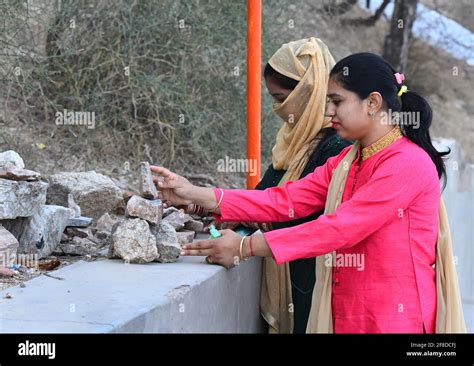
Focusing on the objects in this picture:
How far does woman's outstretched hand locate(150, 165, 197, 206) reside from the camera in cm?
306

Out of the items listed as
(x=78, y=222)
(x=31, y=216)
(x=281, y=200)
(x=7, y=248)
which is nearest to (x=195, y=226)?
(x=78, y=222)

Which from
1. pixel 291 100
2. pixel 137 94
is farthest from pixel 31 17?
pixel 291 100

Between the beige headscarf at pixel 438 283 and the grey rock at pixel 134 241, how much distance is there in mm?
664

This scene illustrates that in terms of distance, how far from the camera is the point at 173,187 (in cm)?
307

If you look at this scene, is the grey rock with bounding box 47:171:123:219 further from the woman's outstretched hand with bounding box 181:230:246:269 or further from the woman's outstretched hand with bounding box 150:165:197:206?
the woman's outstretched hand with bounding box 181:230:246:269

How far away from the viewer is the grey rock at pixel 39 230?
335 centimetres

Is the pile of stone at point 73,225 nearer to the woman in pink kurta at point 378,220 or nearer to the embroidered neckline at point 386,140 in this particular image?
the woman in pink kurta at point 378,220

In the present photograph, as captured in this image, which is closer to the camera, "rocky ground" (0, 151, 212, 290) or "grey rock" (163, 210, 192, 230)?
"rocky ground" (0, 151, 212, 290)

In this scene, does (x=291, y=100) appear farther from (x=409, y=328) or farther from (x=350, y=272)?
(x=409, y=328)

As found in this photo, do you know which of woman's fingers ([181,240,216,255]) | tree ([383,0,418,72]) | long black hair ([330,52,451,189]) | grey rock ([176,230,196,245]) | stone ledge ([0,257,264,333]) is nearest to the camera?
stone ledge ([0,257,264,333])

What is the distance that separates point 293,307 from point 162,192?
Answer: 0.90 meters

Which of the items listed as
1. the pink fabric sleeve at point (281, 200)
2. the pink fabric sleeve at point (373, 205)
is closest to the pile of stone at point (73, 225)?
the pink fabric sleeve at point (281, 200)

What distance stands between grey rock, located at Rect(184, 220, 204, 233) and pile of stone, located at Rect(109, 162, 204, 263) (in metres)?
0.62

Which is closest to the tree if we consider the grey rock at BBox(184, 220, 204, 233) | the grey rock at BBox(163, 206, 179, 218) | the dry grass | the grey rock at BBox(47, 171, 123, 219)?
the dry grass
